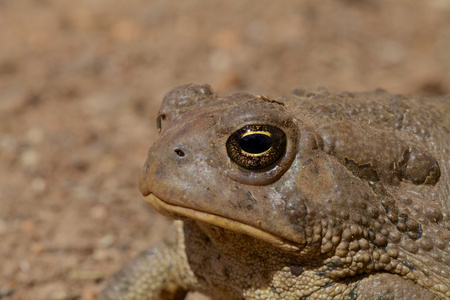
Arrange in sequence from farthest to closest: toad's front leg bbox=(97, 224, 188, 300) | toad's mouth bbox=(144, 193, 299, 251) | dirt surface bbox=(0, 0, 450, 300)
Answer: dirt surface bbox=(0, 0, 450, 300) < toad's front leg bbox=(97, 224, 188, 300) < toad's mouth bbox=(144, 193, 299, 251)

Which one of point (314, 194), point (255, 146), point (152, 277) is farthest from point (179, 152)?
point (152, 277)

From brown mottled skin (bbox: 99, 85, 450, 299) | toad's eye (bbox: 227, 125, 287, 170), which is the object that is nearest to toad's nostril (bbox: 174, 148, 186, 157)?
brown mottled skin (bbox: 99, 85, 450, 299)

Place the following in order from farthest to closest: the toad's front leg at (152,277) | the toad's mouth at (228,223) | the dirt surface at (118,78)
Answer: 1. the dirt surface at (118,78)
2. the toad's front leg at (152,277)
3. the toad's mouth at (228,223)

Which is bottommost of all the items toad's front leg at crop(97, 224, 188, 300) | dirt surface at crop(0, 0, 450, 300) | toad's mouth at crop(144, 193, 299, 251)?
toad's mouth at crop(144, 193, 299, 251)

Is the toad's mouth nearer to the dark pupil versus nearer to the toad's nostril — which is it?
the toad's nostril

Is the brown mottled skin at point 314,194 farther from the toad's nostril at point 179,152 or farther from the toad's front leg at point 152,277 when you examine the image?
the toad's front leg at point 152,277

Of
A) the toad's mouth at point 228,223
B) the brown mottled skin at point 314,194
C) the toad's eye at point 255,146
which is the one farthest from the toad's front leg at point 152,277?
the toad's eye at point 255,146

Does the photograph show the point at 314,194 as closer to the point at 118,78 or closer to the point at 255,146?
the point at 255,146
